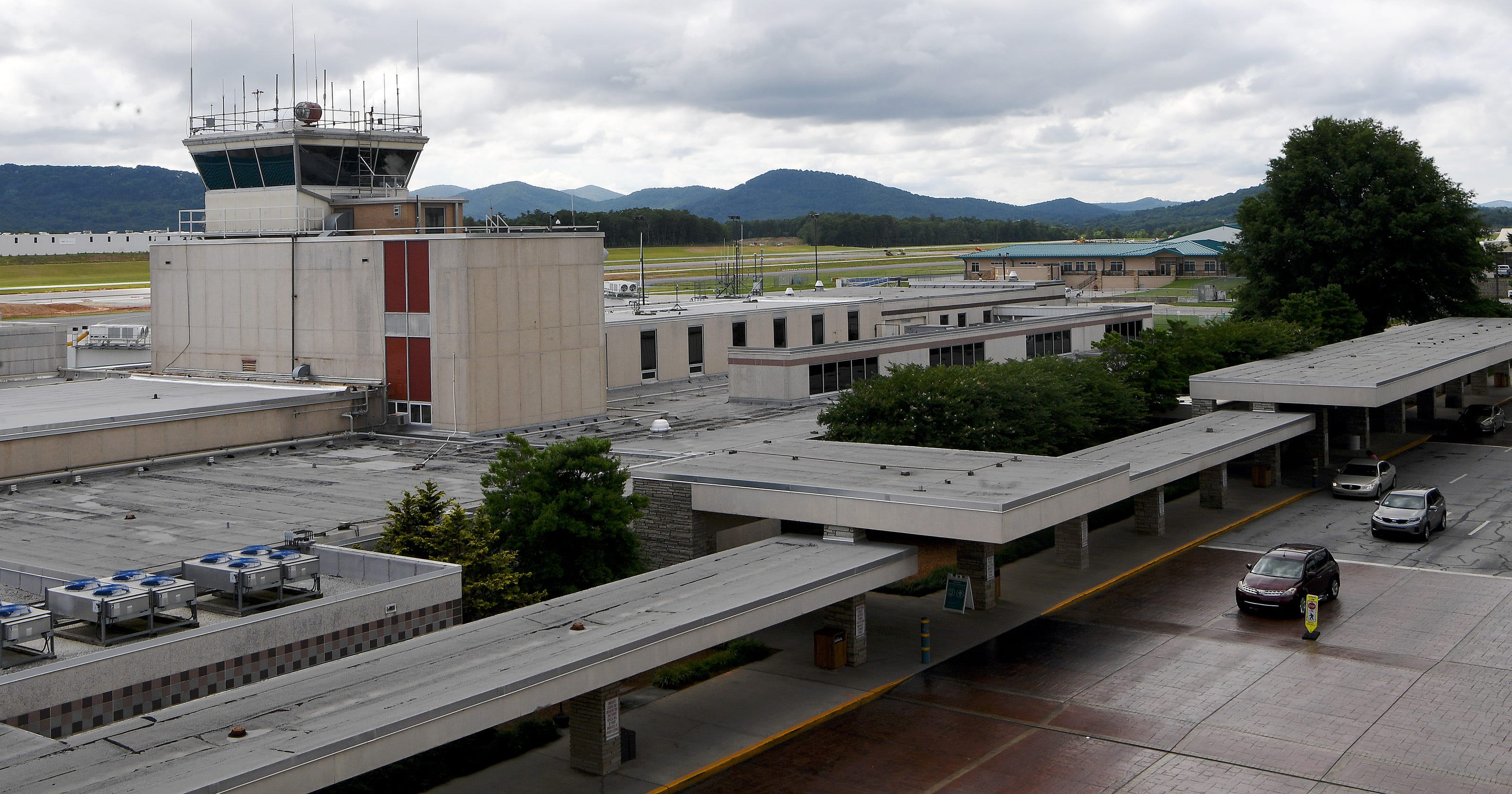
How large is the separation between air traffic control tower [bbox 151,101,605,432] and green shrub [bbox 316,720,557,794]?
2517 centimetres

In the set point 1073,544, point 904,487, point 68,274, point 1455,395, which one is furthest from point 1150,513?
point 68,274

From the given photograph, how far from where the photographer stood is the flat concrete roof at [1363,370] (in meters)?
52.1

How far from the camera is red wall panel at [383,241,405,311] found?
168ft

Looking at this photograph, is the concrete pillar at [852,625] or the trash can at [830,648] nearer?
the trash can at [830,648]

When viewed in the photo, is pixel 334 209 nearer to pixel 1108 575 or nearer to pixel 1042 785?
pixel 1108 575

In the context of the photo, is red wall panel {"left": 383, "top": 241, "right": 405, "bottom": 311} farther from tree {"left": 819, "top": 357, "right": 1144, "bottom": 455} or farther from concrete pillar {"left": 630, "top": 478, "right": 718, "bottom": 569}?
concrete pillar {"left": 630, "top": 478, "right": 718, "bottom": 569}

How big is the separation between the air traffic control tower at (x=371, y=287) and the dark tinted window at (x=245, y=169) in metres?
0.09

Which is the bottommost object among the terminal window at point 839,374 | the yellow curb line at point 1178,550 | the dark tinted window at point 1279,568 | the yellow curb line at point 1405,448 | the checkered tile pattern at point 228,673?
the yellow curb line at point 1178,550

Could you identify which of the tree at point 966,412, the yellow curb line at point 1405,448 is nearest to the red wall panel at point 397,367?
the tree at point 966,412

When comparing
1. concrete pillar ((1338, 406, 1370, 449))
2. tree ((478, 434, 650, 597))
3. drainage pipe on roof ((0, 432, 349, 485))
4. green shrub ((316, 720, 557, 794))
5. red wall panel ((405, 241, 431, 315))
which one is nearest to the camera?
green shrub ((316, 720, 557, 794))

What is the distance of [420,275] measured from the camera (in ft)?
166

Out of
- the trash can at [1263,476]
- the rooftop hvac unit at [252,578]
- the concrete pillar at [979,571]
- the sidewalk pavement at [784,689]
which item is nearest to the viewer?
the sidewalk pavement at [784,689]

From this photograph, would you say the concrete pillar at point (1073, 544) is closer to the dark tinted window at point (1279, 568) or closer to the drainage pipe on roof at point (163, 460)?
the dark tinted window at point (1279, 568)

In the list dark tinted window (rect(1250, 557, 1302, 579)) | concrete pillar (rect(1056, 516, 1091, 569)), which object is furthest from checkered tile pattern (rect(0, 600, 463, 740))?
dark tinted window (rect(1250, 557, 1302, 579))
